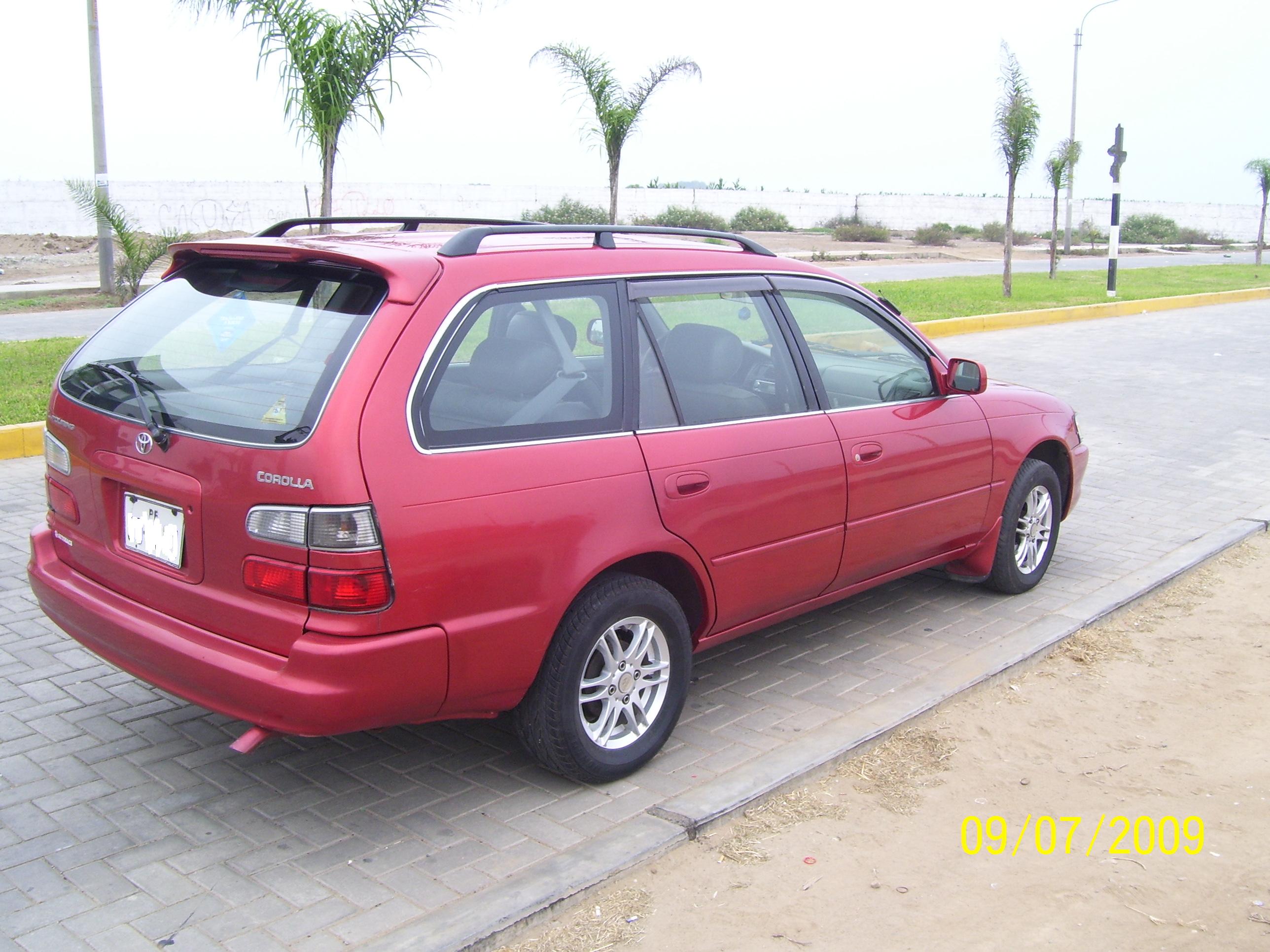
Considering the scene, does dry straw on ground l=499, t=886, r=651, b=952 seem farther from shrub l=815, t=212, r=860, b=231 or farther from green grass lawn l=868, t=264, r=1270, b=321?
shrub l=815, t=212, r=860, b=231

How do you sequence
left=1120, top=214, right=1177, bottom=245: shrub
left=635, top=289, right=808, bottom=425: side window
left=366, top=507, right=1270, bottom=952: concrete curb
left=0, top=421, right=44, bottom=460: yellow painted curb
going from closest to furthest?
1. left=366, top=507, right=1270, bottom=952: concrete curb
2. left=635, top=289, right=808, bottom=425: side window
3. left=0, top=421, right=44, bottom=460: yellow painted curb
4. left=1120, top=214, right=1177, bottom=245: shrub

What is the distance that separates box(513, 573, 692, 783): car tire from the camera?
143 inches

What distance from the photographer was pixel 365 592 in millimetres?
3145

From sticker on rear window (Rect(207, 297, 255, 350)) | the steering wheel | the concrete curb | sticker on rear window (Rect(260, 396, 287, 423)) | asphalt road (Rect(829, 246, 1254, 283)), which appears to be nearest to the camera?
the concrete curb

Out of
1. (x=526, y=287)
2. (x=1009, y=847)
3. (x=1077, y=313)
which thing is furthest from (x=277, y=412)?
(x=1077, y=313)

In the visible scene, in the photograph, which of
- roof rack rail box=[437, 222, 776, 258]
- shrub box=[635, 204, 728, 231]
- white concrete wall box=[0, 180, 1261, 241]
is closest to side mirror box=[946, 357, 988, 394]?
roof rack rail box=[437, 222, 776, 258]

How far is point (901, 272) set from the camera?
29.9m

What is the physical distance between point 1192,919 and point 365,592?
2.45 meters

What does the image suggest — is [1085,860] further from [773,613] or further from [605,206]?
[605,206]

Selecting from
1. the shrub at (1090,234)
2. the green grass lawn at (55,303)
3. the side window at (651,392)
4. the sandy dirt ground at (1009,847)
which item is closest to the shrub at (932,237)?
the shrub at (1090,234)

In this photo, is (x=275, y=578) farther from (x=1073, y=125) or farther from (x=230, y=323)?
(x=1073, y=125)

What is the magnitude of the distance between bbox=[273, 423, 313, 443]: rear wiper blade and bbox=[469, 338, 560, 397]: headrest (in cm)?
53

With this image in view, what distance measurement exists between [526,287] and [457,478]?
2.43 feet
